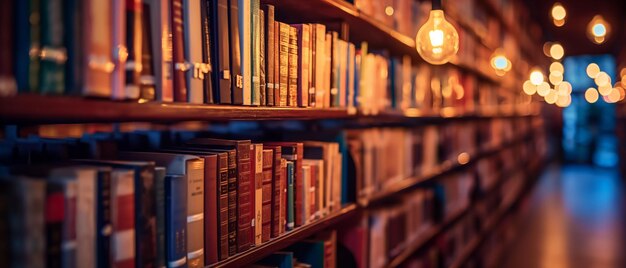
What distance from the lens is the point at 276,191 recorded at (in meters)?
1.60

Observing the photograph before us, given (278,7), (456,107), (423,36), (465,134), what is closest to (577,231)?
(465,134)

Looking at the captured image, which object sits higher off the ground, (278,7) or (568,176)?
(278,7)

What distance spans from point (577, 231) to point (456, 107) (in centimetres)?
371

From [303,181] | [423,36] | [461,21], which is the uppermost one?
[461,21]

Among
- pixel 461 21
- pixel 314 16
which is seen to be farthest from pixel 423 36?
pixel 461 21

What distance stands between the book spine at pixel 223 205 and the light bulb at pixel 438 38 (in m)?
1.00

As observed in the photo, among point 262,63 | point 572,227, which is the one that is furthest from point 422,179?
point 572,227

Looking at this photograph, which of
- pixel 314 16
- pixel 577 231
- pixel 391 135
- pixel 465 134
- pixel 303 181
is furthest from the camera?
pixel 577 231

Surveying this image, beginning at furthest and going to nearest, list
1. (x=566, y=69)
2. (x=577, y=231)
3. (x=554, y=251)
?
(x=566, y=69) → (x=577, y=231) → (x=554, y=251)

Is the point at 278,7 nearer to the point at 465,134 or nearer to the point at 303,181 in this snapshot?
the point at 303,181

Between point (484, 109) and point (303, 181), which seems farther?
point (484, 109)

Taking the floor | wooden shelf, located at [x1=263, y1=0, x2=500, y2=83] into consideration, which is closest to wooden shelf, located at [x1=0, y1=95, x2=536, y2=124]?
wooden shelf, located at [x1=263, y1=0, x2=500, y2=83]

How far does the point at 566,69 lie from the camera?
49.6ft

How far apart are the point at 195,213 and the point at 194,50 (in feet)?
1.18
